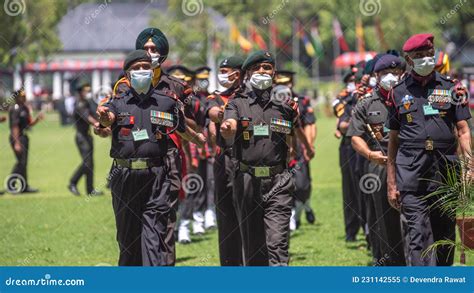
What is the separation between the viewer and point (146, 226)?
921 centimetres

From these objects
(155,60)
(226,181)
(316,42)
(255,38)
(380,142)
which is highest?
(316,42)

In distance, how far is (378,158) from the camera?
397 inches

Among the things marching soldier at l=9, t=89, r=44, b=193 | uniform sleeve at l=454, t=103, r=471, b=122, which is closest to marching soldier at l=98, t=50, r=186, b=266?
uniform sleeve at l=454, t=103, r=471, b=122

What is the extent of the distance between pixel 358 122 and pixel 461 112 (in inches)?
63.0

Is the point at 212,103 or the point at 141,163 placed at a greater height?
the point at 212,103

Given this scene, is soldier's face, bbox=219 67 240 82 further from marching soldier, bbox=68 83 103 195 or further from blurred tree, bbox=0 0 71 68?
blurred tree, bbox=0 0 71 68

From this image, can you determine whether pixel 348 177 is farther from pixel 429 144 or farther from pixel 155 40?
pixel 429 144

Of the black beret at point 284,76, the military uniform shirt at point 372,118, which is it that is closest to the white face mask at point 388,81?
the military uniform shirt at point 372,118

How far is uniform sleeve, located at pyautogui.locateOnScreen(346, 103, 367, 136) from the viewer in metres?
10.4

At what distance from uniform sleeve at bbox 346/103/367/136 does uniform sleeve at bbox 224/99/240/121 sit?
4.70ft

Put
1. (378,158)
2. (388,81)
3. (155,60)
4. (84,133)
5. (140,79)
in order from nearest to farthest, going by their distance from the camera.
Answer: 1. (140,79)
2. (155,60)
3. (378,158)
4. (388,81)
5. (84,133)

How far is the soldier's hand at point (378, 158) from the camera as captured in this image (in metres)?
10.1

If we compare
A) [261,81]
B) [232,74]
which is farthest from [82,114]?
[261,81]
